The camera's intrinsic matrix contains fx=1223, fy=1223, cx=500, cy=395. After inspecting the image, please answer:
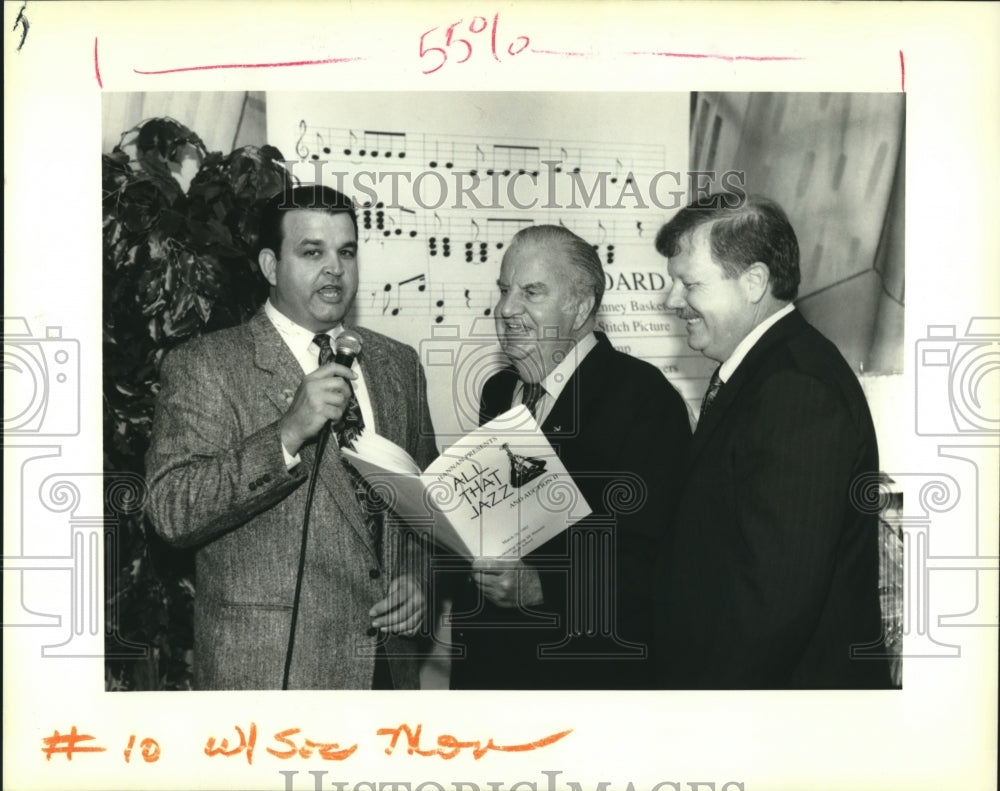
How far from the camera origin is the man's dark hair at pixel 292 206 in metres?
2.55

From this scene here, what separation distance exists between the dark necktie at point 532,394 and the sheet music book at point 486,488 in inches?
1.1

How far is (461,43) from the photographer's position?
8.32 ft

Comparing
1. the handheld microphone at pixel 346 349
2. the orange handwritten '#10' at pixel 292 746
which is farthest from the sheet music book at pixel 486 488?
the orange handwritten '#10' at pixel 292 746

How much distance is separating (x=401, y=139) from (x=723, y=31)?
0.70m

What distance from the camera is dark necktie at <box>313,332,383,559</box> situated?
8.23ft

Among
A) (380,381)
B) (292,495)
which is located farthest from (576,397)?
(292,495)

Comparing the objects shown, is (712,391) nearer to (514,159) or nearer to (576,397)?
(576,397)

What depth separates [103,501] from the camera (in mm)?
2559

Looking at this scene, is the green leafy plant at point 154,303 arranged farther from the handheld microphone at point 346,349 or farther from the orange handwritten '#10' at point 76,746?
the handheld microphone at point 346,349

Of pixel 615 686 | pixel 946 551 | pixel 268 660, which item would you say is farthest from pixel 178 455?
pixel 946 551

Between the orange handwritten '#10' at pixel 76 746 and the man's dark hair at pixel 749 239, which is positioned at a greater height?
the man's dark hair at pixel 749 239

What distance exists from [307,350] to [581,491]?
25.1 inches

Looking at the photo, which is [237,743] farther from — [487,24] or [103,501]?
[487,24]

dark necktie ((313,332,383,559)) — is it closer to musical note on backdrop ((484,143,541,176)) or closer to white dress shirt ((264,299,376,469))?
white dress shirt ((264,299,376,469))
